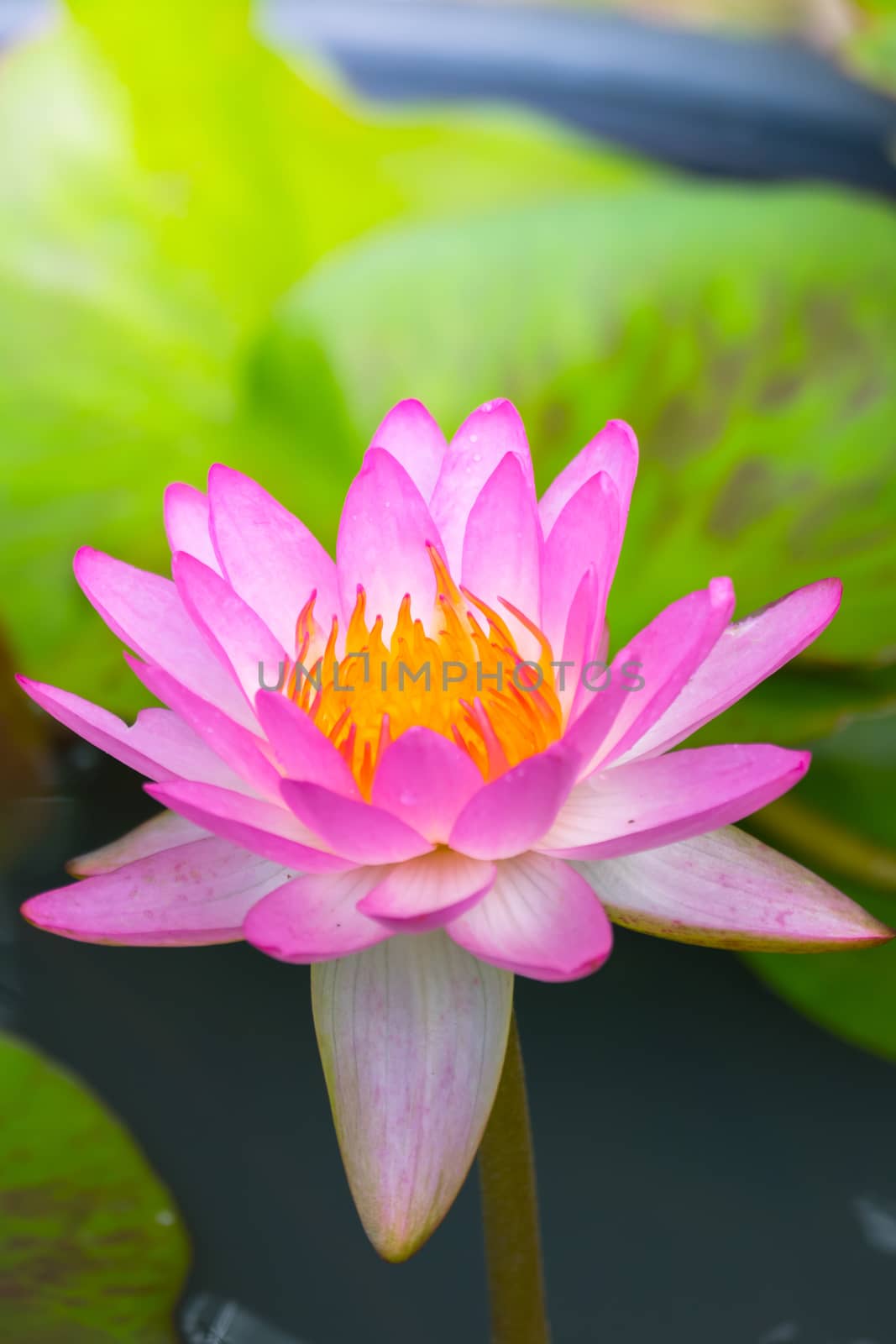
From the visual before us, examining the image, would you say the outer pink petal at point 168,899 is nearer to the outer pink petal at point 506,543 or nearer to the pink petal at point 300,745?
the pink petal at point 300,745

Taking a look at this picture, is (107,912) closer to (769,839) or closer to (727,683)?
(727,683)


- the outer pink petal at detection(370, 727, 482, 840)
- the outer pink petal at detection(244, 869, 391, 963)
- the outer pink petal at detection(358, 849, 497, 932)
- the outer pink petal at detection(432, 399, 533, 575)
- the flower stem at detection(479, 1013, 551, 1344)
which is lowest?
the flower stem at detection(479, 1013, 551, 1344)

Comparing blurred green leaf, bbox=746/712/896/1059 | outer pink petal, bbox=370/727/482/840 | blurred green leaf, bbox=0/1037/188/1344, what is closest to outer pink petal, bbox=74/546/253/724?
outer pink petal, bbox=370/727/482/840

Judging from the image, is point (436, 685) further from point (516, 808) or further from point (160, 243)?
point (160, 243)

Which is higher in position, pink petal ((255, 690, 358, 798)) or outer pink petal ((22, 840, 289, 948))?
pink petal ((255, 690, 358, 798))

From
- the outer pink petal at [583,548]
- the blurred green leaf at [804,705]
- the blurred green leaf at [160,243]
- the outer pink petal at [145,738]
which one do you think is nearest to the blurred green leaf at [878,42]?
the blurred green leaf at [160,243]

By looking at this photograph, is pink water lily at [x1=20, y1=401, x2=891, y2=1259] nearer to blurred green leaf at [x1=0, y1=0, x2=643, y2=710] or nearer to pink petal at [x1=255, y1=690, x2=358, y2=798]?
pink petal at [x1=255, y1=690, x2=358, y2=798]
